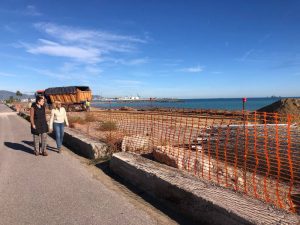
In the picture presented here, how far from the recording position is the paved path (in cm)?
436

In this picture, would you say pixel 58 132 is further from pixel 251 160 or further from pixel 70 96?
pixel 70 96

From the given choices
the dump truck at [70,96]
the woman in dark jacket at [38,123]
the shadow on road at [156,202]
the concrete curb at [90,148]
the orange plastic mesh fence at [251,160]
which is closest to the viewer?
the shadow on road at [156,202]

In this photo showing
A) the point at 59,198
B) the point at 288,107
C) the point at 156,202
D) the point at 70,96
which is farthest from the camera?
the point at 70,96

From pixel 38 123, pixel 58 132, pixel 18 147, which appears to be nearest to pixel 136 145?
pixel 58 132

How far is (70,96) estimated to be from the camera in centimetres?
3894

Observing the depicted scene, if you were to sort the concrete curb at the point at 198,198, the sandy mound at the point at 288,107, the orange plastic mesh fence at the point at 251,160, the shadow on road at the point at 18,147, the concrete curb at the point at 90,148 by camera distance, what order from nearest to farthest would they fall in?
the concrete curb at the point at 198,198 → the orange plastic mesh fence at the point at 251,160 → the concrete curb at the point at 90,148 → the shadow on road at the point at 18,147 → the sandy mound at the point at 288,107

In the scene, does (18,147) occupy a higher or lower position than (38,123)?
lower

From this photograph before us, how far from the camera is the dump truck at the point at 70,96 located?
127 feet

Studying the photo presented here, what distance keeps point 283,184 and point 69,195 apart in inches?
190

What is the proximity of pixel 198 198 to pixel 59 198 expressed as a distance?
2344mm

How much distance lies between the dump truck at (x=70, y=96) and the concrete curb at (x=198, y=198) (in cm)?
3348

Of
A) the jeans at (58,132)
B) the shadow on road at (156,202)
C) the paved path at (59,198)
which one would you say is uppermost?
the jeans at (58,132)

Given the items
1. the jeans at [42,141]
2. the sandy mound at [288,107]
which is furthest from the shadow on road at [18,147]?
the sandy mound at [288,107]

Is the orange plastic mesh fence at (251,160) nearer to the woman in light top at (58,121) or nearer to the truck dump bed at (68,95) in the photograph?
the woman in light top at (58,121)
